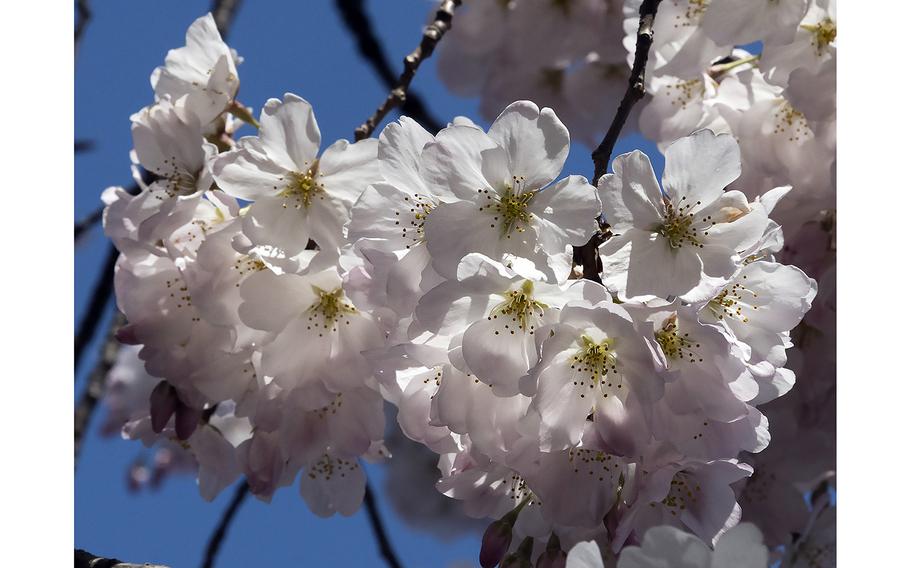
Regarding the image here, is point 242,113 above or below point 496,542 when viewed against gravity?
above

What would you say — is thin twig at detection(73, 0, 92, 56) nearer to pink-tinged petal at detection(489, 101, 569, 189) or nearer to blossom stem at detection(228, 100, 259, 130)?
blossom stem at detection(228, 100, 259, 130)

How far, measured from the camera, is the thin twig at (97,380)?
1595 mm

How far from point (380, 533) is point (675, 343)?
0.82 meters

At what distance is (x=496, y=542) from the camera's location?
837mm

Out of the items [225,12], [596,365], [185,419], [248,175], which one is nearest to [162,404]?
[185,419]

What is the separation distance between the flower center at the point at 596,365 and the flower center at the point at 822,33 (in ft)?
1.82

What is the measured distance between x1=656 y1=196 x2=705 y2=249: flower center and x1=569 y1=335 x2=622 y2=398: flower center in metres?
0.10

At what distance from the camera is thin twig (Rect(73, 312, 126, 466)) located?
159 cm

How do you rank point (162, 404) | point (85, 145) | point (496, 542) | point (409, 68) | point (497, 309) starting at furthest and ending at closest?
point (85, 145), point (409, 68), point (162, 404), point (496, 542), point (497, 309)

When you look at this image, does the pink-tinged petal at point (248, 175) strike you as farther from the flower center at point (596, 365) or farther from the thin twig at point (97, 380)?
the thin twig at point (97, 380)

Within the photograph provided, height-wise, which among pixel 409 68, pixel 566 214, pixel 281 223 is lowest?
pixel 566 214

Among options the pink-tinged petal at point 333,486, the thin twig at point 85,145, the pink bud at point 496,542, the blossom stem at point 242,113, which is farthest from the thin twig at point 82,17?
the pink bud at point 496,542

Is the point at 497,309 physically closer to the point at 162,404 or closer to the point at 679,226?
the point at 679,226
